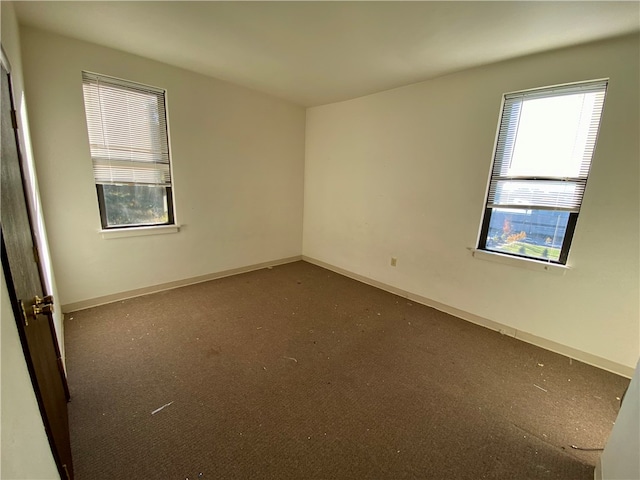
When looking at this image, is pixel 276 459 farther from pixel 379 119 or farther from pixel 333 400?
pixel 379 119

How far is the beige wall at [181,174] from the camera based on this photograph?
2.39 metres

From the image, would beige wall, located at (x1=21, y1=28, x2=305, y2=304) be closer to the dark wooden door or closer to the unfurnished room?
the unfurnished room

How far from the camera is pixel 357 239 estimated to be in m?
3.88

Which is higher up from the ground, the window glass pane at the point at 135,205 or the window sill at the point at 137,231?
the window glass pane at the point at 135,205

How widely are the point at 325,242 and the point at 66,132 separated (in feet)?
10.5

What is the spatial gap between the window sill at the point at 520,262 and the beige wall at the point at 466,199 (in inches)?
1.9

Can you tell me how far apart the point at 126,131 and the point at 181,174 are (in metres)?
0.64

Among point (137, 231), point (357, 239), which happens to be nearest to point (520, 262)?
point (357, 239)

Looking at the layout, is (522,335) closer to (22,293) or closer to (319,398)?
(319,398)

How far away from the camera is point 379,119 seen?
337cm

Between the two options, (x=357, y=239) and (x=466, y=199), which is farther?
(x=357, y=239)

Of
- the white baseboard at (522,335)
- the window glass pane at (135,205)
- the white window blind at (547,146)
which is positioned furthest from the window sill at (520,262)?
the window glass pane at (135,205)

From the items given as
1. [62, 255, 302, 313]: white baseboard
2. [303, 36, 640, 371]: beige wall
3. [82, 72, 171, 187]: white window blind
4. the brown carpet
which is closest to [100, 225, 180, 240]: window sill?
[82, 72, 171, 187]: white window blind

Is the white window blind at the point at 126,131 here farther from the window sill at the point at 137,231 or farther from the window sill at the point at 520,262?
the window sill at the point at 520,262
